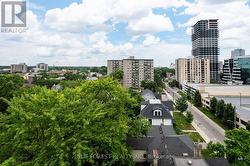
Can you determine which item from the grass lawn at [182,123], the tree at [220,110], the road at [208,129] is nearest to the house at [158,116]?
the grass lawn at [182,123]

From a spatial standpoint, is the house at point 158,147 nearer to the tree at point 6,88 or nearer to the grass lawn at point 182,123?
the grass lawn at point 182,123

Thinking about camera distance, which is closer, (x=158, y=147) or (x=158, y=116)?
(x=158, y=147)

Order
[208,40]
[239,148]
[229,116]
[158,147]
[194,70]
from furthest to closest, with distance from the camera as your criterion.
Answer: [208,40]
[194,70]
[229,116]
[158,147]
[239,148]

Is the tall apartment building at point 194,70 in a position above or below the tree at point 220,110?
above

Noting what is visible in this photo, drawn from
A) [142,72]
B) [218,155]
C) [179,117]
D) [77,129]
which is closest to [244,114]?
[179,117]

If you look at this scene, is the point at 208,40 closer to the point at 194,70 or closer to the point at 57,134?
the point at 194,70

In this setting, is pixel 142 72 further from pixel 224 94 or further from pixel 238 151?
pixel 238 151

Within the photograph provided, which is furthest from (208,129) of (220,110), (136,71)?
(136,71)
